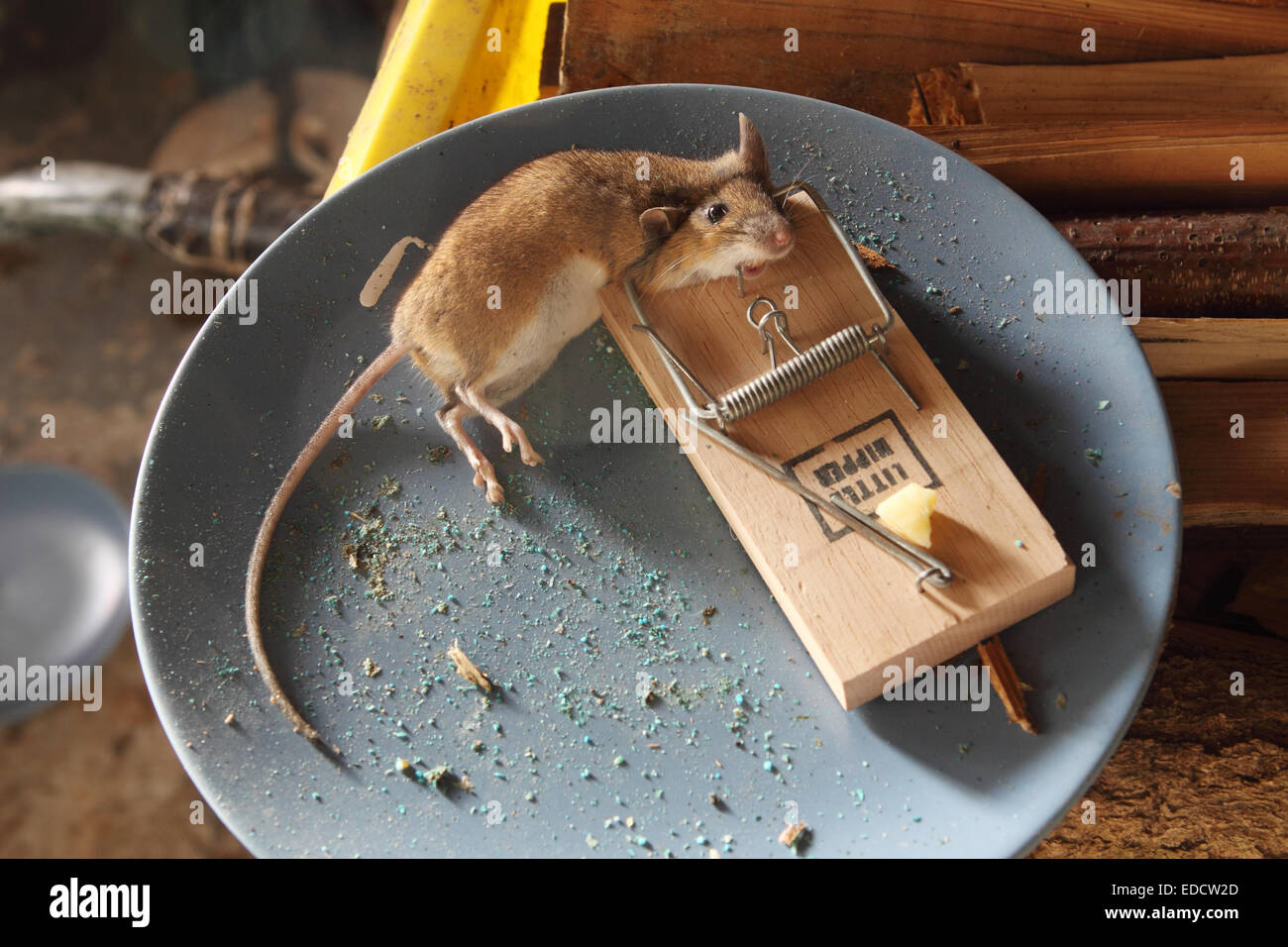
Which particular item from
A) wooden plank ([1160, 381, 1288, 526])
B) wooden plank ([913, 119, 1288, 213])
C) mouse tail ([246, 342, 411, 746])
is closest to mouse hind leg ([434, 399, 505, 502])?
mouse tail ([246, 342, 411, 746])

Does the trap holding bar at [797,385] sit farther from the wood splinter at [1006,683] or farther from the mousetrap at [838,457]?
the wood splinter at [1006,683]

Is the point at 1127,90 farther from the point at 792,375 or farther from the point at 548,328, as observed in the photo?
the point at 548,328

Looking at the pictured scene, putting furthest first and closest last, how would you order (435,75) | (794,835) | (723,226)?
1. (435,75)
2. (723,226)
3. (794,835)

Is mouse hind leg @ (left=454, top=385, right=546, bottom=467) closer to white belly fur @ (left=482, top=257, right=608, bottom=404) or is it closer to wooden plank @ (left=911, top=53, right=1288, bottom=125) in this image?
white belly fur @ (left=482, top=257, right=608, bottom=404)

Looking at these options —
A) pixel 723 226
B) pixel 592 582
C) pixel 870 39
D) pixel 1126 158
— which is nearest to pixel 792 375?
pixel 723 226

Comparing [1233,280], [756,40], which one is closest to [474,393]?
[756,40]

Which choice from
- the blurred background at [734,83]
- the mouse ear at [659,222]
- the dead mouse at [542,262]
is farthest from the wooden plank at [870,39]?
the mouse ear at [659,222]
